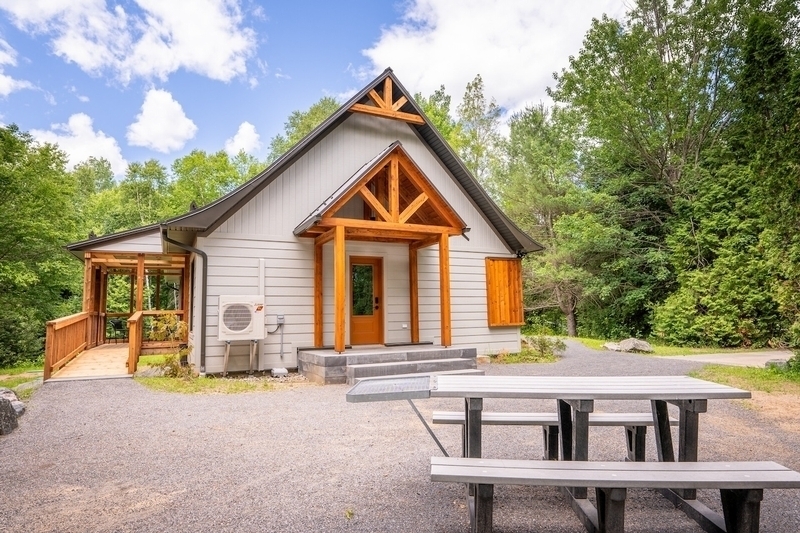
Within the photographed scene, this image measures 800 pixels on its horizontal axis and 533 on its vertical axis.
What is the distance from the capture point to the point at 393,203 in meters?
8.26

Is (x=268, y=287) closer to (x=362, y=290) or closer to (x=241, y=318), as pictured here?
(x=241, y=318)

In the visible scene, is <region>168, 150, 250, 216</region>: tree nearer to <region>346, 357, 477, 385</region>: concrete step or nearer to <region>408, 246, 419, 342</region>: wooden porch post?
<region>408, 246, 419, 342</region>: wooden porch post

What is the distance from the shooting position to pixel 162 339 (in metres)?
9.72

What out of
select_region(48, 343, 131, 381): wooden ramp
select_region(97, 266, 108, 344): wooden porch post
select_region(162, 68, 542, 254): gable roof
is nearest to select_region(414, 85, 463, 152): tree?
select_region(162, 68, 542, 254): gable roof

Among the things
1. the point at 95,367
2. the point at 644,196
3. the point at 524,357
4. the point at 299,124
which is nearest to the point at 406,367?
the point at 524,357

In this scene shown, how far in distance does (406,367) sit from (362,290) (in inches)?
96.3

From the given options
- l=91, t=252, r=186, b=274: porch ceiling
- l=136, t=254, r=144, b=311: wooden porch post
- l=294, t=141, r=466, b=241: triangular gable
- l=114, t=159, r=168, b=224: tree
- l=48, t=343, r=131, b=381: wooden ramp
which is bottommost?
l=48, t=343, r=131, b=381: wooden ramp

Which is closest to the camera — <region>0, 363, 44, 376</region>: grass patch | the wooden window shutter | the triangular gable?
the triangular gable

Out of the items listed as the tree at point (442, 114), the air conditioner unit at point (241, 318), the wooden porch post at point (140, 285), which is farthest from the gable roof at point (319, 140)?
the tree at point (442, 114)

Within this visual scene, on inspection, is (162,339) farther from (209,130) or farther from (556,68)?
(209,130)

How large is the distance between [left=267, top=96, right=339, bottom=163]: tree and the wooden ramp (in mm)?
15373

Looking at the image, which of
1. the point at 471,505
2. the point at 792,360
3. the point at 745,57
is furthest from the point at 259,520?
the point at 745,57

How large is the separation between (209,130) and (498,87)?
19.2m

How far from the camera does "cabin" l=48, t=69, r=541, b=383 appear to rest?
312 inches
